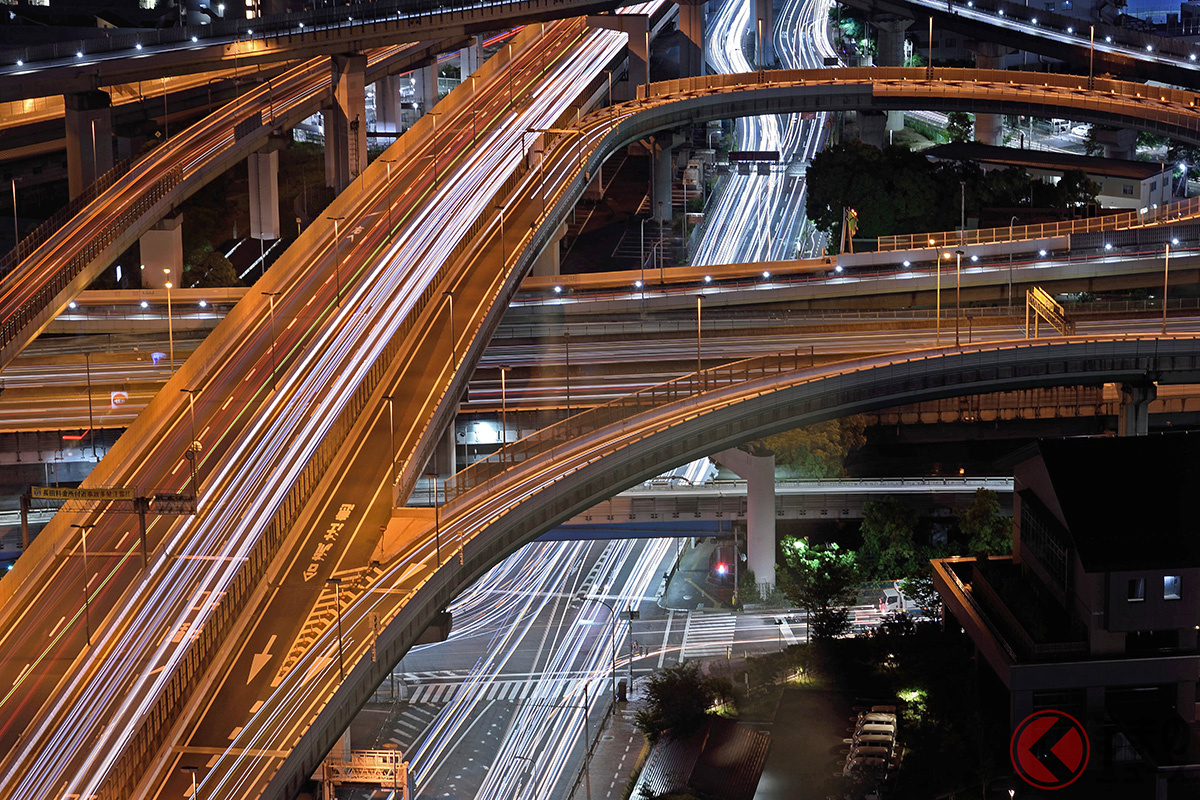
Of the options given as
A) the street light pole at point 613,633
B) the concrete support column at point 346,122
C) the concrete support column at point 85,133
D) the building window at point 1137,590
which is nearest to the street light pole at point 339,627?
the street light pole at point 613,633

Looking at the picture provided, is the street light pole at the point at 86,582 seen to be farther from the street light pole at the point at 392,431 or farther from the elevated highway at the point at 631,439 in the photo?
the street light pole at the point at 392,431

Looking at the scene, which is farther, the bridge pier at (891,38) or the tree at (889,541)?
the bridge pier at (891,38)

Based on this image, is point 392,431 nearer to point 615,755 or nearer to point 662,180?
point 615,755

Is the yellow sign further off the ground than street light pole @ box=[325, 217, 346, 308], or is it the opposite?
street light pole @ box=[325, 217, 346, 308]

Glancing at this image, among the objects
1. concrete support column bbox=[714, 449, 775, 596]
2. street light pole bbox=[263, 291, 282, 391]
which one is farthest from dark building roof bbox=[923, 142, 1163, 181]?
street light pole bbox=[263, 291, 282, 391]

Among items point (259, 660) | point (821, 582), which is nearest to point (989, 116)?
point (821, 582)

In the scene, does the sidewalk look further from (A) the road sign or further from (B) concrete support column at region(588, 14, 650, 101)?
(B) concrete support column at region(588, 14, 650, 101)
